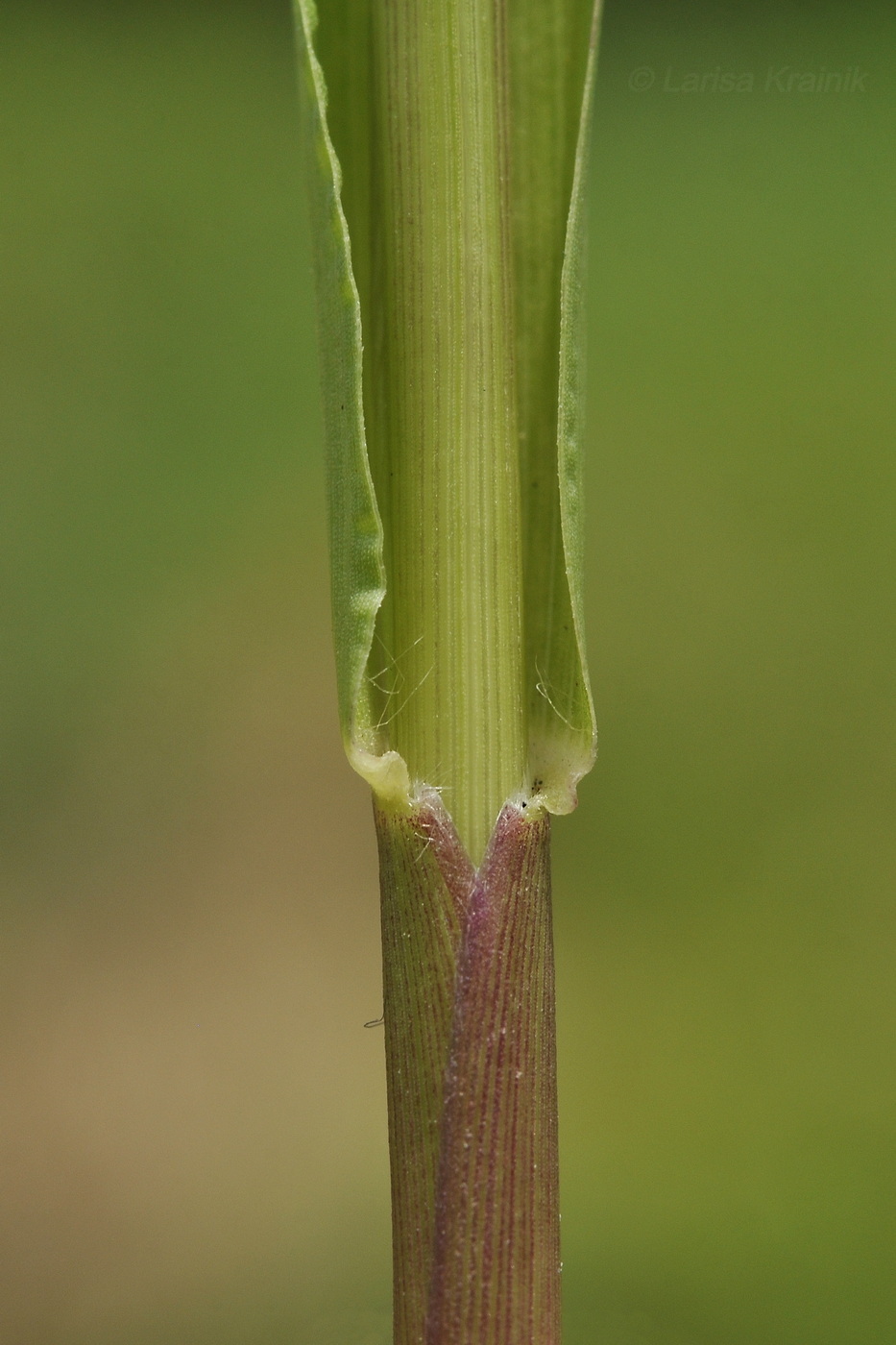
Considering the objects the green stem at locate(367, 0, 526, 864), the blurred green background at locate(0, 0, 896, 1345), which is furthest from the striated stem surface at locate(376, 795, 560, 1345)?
the blurred green background at locate(0, 0, 896, 1345)

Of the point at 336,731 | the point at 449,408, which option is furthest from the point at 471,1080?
the point at 336,731

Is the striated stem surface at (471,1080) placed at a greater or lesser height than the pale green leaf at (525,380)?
lesser

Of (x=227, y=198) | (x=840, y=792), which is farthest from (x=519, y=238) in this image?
(x=227, y=198)

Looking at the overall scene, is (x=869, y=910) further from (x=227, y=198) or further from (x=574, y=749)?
(x=227, y=198)

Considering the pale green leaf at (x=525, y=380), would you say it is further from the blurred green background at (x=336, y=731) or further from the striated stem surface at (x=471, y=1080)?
the blurred green background at (x=336, y=731)

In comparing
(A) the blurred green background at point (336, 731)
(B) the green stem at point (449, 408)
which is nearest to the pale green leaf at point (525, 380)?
(B) the green stem at point (449, 408)

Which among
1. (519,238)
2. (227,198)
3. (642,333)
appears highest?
(227,198)
